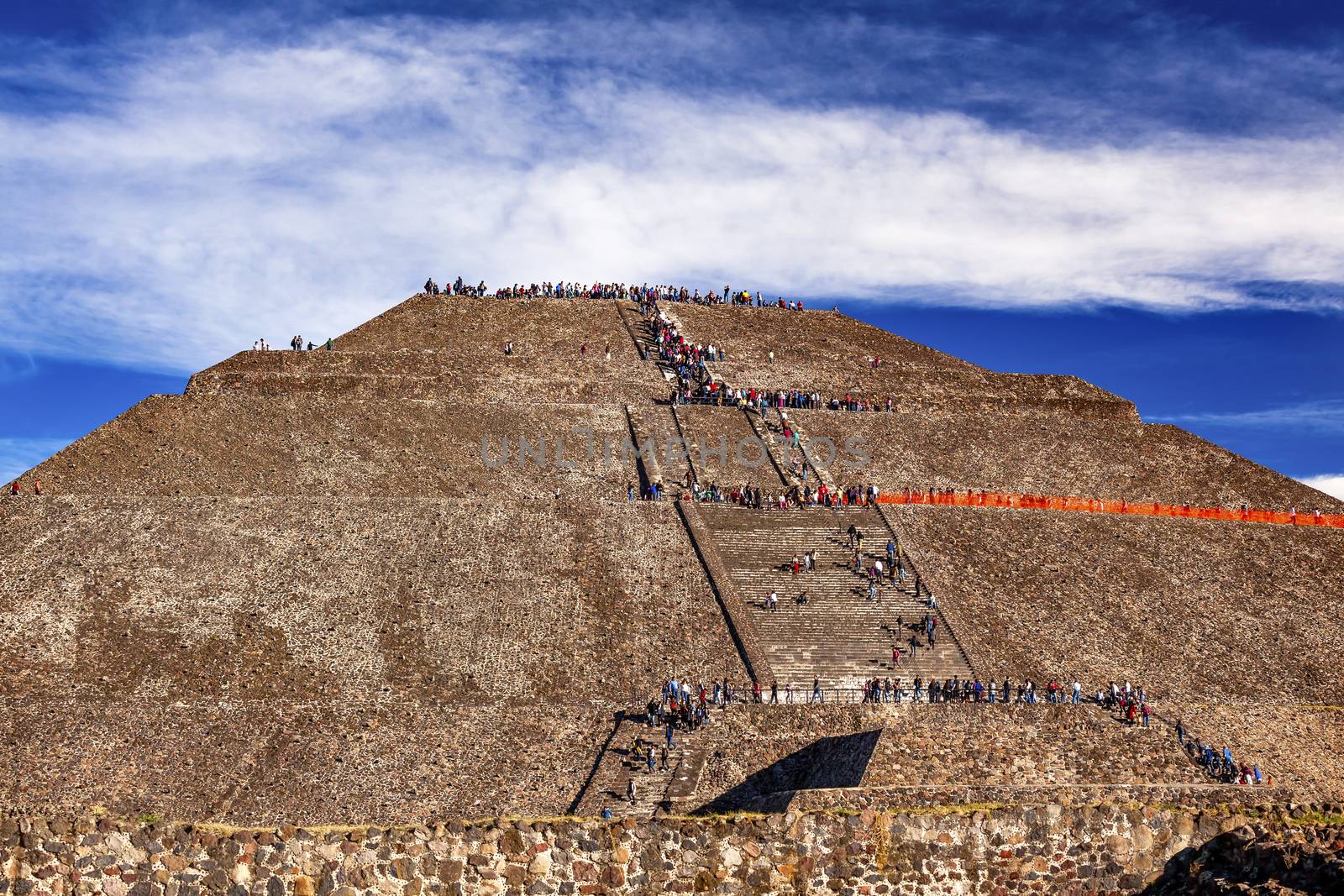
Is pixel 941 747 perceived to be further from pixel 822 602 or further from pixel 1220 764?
pixel 822 602

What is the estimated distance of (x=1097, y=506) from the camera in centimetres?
4675

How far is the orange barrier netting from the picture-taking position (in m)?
46.0

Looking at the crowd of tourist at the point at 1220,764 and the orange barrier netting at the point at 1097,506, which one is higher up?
the orange barrier netting at the point at 1097,506

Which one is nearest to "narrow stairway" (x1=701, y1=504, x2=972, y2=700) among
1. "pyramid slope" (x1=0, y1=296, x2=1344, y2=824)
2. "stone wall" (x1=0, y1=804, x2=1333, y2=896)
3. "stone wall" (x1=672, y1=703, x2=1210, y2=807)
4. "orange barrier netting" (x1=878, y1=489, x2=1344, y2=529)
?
"pyramid slope" (x1=0, y1=296, x2=1344, y2=824)

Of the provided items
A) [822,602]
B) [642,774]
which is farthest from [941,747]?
[822,602]

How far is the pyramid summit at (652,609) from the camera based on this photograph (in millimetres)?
→ 28125

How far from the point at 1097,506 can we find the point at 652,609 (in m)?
17.8

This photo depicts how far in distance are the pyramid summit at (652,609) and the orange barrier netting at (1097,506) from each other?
149 mm

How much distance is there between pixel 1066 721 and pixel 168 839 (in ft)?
73.8

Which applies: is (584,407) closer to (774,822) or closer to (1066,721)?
(1066,721)

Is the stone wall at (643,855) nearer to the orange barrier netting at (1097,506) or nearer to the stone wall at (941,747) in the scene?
the stone wall at (941,747)

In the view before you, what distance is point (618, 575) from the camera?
1515 inches

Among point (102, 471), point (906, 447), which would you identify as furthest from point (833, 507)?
point (102, 471)

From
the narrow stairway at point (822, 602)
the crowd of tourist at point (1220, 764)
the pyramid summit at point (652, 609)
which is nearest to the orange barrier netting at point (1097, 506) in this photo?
the pyramid summit at point (652, 609)
